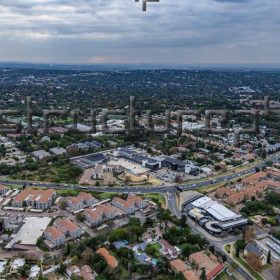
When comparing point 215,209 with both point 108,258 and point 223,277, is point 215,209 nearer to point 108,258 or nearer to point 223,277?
point 223,277

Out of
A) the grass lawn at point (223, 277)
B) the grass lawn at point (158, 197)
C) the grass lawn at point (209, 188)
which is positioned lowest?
the grass lawn at point (223, 277)

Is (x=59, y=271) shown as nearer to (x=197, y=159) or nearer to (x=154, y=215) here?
(x=154, y=215)

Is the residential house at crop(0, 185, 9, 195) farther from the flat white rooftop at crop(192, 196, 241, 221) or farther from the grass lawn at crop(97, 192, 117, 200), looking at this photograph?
the flat white rooftop at crop(192, 196, 241, 221)

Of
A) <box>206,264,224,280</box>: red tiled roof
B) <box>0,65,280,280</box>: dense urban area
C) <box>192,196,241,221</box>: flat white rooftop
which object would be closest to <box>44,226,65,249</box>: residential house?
<box>0,65,280,280</box>: dense urban area

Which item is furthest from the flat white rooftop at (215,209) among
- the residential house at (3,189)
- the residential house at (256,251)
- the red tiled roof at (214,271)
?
the residential house at (3,189)

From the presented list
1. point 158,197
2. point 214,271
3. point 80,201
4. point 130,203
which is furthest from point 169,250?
point 80,201

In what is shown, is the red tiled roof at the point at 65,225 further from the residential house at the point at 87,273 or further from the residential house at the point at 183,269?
the residential house at the point at 183,269

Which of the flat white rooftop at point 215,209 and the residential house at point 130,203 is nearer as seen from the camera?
the flat white rooftop at point 215,209
